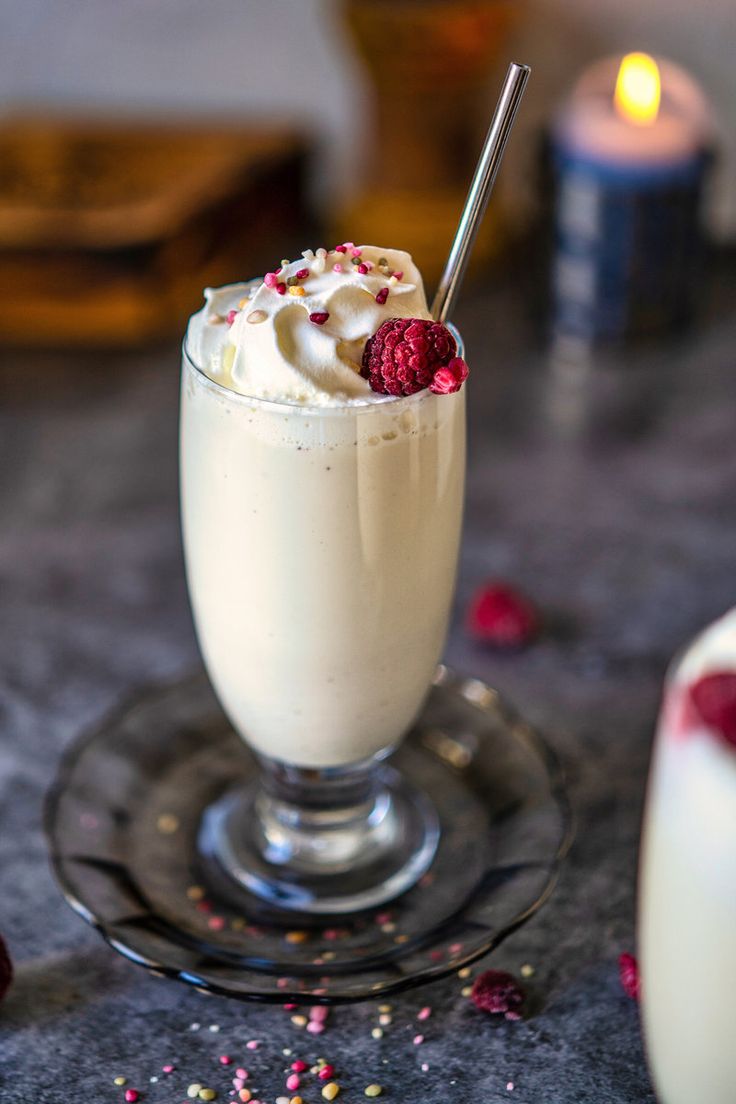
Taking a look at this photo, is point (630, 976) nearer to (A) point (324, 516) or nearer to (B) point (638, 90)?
(A) point (324, 516)

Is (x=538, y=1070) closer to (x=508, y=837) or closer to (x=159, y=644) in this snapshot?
(x=508, y=837)

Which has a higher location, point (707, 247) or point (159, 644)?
point (707, 247)

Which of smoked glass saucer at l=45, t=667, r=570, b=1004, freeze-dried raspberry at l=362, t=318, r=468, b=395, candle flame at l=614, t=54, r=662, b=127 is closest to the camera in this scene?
freeze-dried raspberry at l=362, t=318, r=468, b=395

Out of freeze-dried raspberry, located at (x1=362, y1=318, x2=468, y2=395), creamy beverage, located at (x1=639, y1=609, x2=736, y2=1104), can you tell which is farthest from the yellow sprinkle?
freeze-dried raspberry, located at (x1=362, y1=318, x2=468, y2=395)

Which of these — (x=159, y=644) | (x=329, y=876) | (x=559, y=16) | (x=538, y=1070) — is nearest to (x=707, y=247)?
(x=559, y=16)

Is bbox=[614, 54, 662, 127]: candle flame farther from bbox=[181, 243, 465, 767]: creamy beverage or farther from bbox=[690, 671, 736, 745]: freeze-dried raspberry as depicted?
bbox=[690, 671, 736, 745]: freeze-dried raspberry

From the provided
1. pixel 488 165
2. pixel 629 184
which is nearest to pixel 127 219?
pixel 629 184
